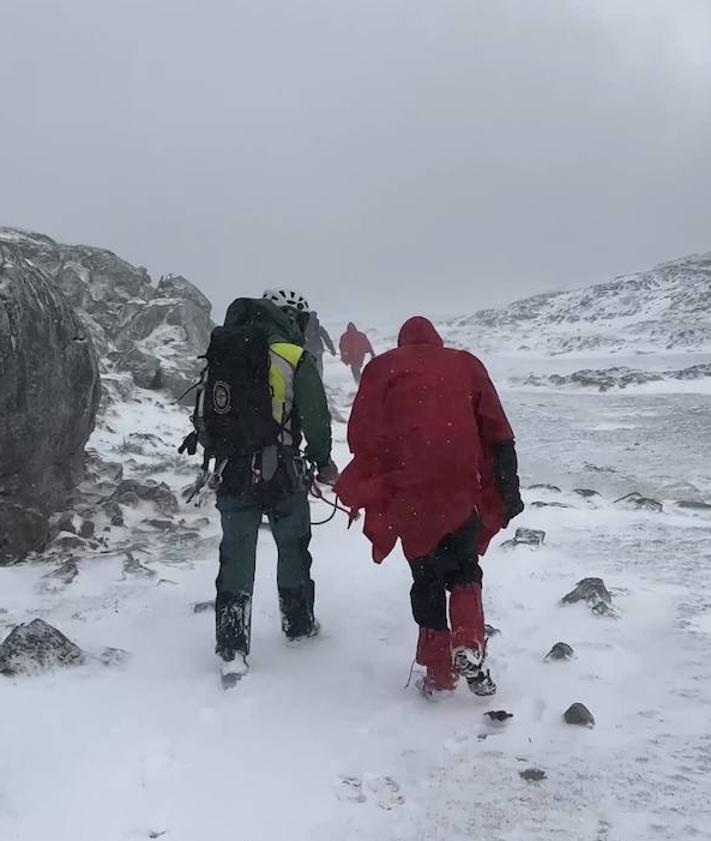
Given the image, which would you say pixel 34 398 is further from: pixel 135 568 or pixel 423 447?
pixel 423 447

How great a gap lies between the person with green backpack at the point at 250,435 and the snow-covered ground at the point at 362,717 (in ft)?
1.29

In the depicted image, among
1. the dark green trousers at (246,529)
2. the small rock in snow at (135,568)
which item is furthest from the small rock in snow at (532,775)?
the small rock in snow at (135,568)

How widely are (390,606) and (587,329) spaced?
41.7 meters

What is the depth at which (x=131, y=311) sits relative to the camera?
19891 mm

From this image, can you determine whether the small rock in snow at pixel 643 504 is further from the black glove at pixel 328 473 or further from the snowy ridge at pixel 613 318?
the snowy ridge at pixel 613 318

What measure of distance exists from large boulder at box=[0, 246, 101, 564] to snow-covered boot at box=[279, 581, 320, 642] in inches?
108

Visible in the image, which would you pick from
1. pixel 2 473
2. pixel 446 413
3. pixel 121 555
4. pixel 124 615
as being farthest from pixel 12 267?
pixel 446 413

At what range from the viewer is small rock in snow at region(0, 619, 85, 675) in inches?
150

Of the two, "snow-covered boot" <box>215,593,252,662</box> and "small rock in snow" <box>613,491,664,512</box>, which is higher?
"snow-covered boot" <box>215,593,252,662</box>

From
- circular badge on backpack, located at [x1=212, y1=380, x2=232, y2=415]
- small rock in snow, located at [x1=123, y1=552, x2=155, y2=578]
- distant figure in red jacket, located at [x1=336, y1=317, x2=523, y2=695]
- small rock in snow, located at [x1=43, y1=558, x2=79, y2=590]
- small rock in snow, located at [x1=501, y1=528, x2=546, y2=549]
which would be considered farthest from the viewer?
small rock in snow, located at [x1=501, y1=528, x2=546, y2=549]

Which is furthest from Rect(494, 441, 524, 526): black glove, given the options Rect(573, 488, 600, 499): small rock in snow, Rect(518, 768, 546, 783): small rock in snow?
Rect(573, 488, 600, 499): small rock in snow

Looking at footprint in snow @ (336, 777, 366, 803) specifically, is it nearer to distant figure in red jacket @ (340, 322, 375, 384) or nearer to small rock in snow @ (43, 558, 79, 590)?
small rock in snow @ (43, 558, 79, 590)

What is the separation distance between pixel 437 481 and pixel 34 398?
13.7 feet

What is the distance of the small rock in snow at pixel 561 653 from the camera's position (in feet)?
13.2
